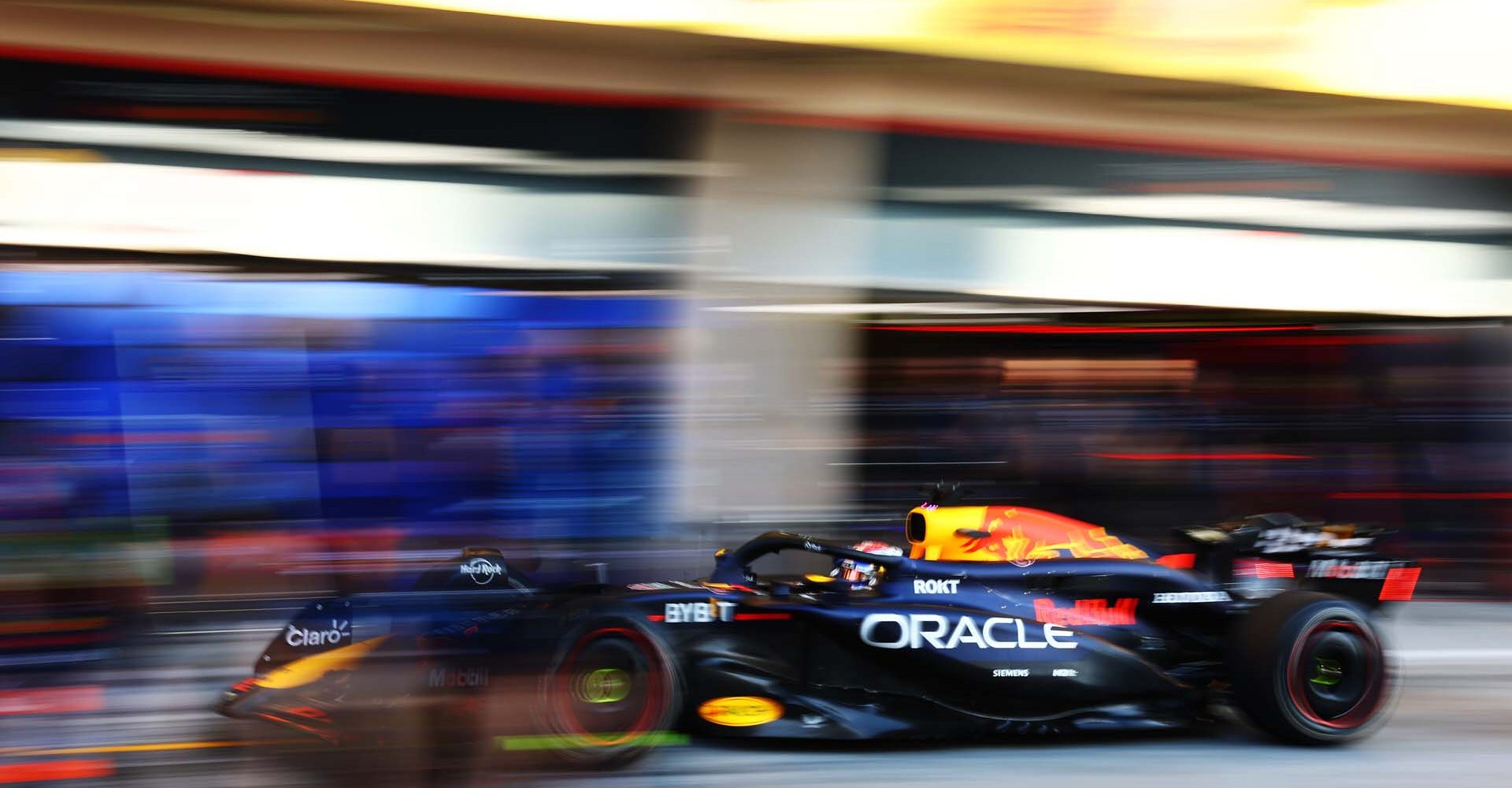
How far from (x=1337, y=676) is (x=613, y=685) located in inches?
103

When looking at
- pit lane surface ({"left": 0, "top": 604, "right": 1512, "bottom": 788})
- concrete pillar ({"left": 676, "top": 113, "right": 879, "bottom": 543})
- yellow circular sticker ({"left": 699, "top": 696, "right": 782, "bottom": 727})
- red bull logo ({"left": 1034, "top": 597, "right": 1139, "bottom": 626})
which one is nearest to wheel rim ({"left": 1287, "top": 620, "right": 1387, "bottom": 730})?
pit lane surface ({"left": 0, "top": 604, "right": 1512, "bottom": 788})

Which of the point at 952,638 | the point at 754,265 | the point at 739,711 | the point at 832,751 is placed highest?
the point at 754,265

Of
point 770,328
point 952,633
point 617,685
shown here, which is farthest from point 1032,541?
point 770,328

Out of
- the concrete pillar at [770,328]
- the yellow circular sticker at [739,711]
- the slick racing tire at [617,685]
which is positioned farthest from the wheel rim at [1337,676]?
the concrete pillar at [770,328]

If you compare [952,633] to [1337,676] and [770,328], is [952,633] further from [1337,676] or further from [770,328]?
[770,328]

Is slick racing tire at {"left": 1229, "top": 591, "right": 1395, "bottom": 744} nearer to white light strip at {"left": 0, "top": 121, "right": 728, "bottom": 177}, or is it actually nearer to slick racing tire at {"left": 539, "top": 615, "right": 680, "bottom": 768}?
slick racing tire at {"left": 539, "top": 615, "right": 680, "bottom": 768}

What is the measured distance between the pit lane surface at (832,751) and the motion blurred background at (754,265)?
4.03ft

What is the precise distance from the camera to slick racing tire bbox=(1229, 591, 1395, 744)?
14.6ft

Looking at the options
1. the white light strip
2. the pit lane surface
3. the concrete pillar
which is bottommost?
the pit lane surface

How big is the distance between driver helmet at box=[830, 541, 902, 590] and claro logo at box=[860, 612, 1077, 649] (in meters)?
0.19

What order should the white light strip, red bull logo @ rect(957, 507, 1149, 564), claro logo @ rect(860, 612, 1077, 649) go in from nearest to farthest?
claro logo @ rect(860, 612, 1077, 649), red bull logo @ rect(957, 507, 1149, 564), the white light strip

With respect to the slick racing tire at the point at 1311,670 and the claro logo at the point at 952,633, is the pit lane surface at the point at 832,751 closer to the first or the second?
the slick racing tire at the point at 1311,670

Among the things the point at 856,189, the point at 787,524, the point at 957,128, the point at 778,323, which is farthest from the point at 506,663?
the point at 957,128

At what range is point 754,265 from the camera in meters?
7.73
